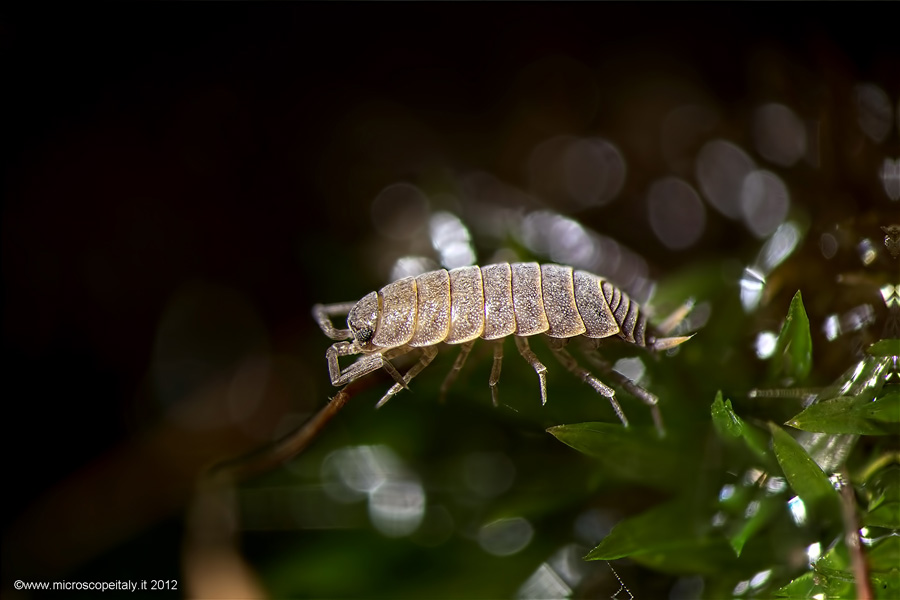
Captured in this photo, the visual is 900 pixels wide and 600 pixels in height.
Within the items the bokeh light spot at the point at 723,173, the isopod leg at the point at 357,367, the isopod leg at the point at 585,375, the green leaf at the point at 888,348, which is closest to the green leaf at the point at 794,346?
the green leaf at the point at 888,348

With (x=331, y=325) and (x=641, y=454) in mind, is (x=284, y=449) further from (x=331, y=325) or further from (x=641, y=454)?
(x=641, y=454)

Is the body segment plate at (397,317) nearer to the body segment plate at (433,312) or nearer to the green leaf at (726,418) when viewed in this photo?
the body segment plate at (433,312)

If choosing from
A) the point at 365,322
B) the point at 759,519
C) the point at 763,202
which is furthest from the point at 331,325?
the point at 763,202

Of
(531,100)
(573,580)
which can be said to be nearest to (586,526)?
(573,580)

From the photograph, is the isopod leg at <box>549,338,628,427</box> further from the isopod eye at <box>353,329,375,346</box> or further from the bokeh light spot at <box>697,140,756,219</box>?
the bokeh light spot at <box>697,140,756,219</box>

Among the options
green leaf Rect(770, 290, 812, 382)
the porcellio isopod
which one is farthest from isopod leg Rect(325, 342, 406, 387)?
green leaf Rect(770, 290, 812, 382)

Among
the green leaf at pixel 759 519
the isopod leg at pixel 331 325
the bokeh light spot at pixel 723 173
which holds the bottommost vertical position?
the green leaf at pixel 759 519

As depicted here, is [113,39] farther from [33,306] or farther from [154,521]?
[154,521]
